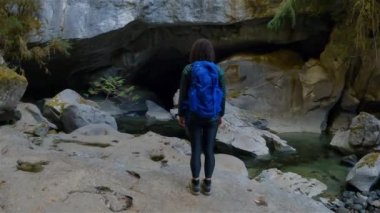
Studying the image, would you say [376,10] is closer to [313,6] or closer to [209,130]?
[313,6]

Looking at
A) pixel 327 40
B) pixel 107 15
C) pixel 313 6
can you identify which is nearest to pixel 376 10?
pixel 313 6

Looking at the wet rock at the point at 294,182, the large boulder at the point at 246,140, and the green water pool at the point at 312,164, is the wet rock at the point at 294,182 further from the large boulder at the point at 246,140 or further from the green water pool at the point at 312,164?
the large boulder at the point at 246,140

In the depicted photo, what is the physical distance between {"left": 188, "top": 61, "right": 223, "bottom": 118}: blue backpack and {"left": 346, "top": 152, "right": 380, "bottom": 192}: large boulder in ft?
14.2

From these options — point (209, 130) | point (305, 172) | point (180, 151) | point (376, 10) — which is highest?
point (376, 10)

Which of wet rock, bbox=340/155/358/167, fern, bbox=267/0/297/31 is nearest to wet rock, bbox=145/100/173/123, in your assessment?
fern, bbox=267/0/297/31

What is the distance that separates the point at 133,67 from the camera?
1644cm

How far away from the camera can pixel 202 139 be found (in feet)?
15.0

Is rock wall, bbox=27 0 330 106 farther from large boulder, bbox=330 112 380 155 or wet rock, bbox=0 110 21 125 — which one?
large boulder, bbox=330 112 380 155

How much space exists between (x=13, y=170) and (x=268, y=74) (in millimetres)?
10526

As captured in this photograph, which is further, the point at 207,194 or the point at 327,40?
the point at 327,40

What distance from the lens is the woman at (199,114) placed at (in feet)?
14.4

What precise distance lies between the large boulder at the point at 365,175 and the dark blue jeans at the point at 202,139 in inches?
159

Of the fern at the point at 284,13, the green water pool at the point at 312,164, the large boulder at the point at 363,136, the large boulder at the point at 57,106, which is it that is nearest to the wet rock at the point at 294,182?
the green water pool at the point at 312,164

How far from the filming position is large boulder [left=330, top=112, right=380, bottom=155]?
32.5 feet
